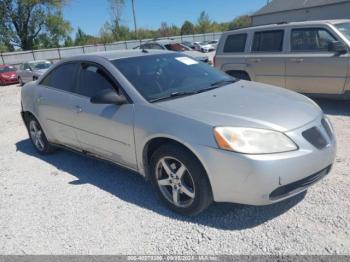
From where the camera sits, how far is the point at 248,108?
3027mm

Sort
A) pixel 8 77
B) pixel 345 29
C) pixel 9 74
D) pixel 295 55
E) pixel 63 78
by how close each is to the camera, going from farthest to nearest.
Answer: pixel 9 74, pixel 8 77, pixel 295 55, pixel 345 29, pixel 63 78

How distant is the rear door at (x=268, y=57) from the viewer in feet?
22.4

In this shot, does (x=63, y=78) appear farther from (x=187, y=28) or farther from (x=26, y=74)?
(x=187, y=28)

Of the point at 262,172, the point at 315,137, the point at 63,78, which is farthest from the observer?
the point at 63,78

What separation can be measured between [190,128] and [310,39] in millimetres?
4785

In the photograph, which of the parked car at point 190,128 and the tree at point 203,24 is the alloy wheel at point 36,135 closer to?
the parked car at point 190,128

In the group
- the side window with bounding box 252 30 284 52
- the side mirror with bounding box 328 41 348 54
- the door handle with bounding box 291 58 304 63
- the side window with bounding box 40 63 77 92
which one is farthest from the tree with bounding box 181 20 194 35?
the side window with bounding box 40 63 77 92

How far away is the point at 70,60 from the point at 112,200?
2090mm

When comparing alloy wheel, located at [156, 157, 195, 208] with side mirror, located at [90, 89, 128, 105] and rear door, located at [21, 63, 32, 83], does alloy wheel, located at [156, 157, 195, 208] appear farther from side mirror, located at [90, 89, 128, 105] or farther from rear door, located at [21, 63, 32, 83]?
rear door, located at [21, 63, 32, 83]

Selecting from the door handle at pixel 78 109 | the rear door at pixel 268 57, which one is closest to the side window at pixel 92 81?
the door handle at pixel 78 109

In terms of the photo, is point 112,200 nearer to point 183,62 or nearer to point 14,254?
point 14,254

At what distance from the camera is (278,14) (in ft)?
111

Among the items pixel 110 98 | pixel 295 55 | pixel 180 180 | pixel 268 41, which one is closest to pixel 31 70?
pixel 268 41

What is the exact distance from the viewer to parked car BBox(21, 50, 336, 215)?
268 centimetres
